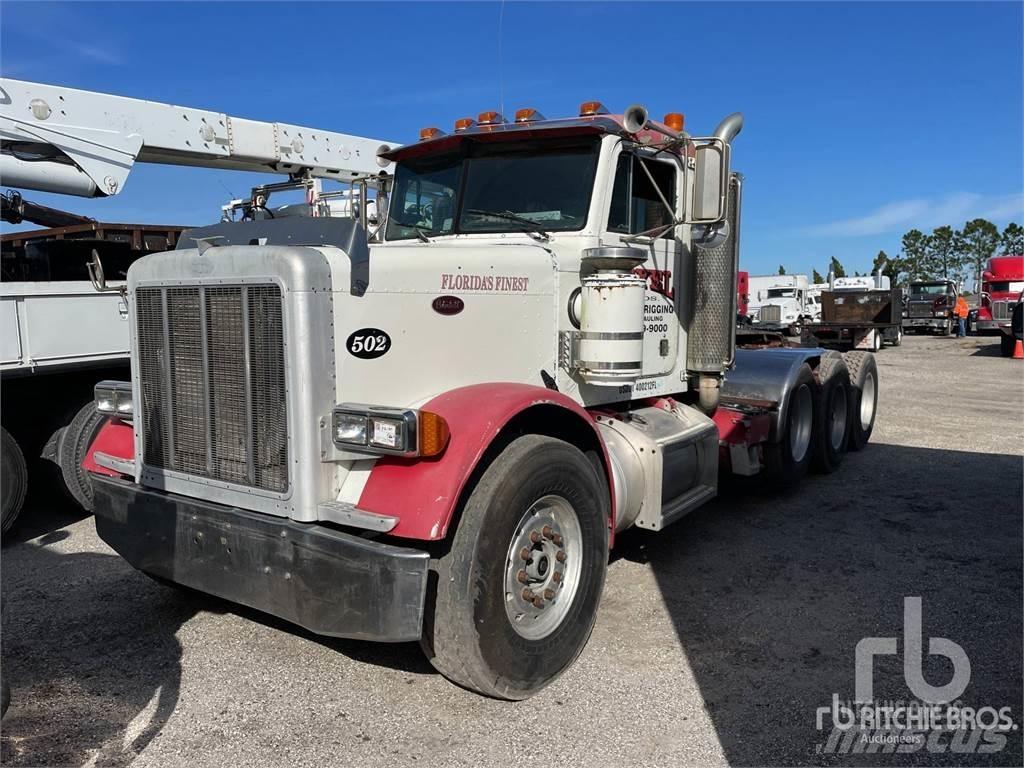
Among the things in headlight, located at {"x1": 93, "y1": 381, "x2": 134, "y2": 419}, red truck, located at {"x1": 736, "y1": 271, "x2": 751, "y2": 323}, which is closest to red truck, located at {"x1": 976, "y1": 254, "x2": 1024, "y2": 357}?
red truck, located at {"x1": 736, "y1": 271, "x2": 751, "y2": 323}

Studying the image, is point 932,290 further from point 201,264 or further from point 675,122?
point 201,264

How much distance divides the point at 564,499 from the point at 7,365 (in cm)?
399

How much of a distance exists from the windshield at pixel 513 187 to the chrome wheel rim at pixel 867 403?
5.64 meters

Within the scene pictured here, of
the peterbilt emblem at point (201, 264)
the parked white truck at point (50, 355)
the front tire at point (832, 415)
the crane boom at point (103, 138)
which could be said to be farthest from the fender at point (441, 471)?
the front tire at point (832, 415)

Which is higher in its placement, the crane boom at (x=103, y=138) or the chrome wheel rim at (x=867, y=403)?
the crane boom at (x=103, y=138)

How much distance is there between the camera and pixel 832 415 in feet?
24.9

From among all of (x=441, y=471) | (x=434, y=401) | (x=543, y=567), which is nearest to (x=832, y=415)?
(x=543, y=567)

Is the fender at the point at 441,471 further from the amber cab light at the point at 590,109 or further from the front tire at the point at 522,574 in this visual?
the amber cab light at the point at 590,109

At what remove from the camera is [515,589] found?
344 centimetres

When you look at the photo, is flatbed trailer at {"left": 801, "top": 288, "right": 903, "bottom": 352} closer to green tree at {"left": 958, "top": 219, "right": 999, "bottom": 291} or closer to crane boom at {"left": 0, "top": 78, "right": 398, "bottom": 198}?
crane boom at {"left": 0, "top": 78, "right": 398, "bottom": 198}

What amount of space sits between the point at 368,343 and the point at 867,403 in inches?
289

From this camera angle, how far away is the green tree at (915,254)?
66.4 m

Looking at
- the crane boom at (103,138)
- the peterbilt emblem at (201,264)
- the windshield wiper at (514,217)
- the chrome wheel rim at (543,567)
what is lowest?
the chrome wheel rim at (543,567)

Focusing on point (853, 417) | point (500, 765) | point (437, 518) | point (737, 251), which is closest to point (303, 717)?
point (500, 765)
